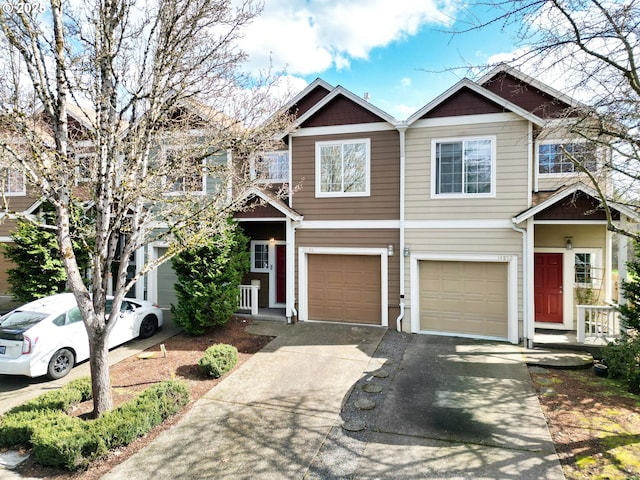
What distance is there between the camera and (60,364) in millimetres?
7777

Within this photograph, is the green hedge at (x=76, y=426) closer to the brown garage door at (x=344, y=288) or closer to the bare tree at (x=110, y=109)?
the bare tree at (x=110, y=109)

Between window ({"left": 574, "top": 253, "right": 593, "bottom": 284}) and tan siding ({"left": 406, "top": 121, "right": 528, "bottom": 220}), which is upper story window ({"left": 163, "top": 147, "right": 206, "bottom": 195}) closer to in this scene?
tan siding ({"left": 406, "top": 121, "right": 528, "bottom": 220})

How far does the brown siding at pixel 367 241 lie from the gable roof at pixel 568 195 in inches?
130

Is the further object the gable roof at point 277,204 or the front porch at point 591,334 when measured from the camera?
the gable roof at point 277,204

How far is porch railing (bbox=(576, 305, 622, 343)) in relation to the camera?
350 inches

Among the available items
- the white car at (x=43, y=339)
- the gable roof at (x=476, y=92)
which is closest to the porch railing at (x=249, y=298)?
the white car at (x=43, y=339)

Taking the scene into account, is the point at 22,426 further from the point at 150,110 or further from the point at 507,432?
the point at 507,432

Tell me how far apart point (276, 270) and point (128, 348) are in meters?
5.01

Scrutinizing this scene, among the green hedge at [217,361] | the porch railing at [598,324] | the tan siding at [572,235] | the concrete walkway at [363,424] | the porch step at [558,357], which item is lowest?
the concrete walkway at [363,424]

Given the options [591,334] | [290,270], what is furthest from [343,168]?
[591,334]

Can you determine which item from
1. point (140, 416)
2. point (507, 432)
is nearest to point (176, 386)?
point (140, 416)

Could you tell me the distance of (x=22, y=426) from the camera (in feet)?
17.1

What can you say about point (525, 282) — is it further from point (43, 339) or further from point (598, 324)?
point (43, 339)

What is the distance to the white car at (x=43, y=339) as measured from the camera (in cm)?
725
